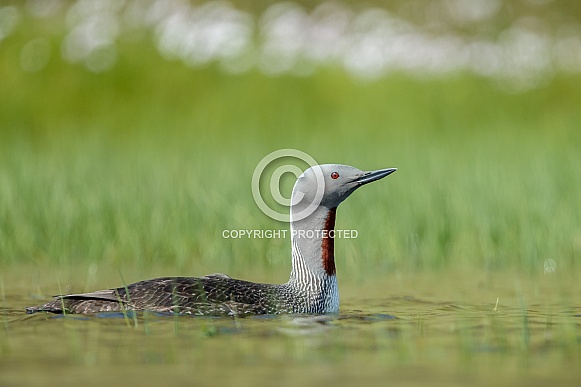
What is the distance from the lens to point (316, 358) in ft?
14.0

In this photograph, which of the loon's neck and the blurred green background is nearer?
the loon's neck

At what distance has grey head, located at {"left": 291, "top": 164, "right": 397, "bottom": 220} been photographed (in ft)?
19.9

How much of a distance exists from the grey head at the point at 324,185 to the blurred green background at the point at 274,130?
4.04ft

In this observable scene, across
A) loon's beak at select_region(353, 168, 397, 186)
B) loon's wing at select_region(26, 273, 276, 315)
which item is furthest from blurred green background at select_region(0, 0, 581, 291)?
loon's beak at select_region(353, 168, 397, 186)

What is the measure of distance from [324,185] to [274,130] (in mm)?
7465

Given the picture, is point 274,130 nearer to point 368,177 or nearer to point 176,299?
point 368,177

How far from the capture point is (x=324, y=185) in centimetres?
607

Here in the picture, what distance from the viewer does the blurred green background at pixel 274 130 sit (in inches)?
308

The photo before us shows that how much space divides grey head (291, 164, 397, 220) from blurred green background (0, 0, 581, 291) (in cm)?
123

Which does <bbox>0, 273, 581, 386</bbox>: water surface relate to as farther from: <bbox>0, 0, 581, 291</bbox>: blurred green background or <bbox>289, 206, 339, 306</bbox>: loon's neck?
<bbox>0, 0, 581, 291</bbox>: blurred green background

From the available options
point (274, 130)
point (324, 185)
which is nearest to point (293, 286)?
point (324, 185)

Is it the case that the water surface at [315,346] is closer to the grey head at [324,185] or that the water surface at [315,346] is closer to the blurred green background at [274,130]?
the grey head at [324,185]

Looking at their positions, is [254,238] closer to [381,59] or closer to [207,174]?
[207,174]

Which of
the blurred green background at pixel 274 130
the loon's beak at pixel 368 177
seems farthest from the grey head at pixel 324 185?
the blurred green background at pixel 274 130
